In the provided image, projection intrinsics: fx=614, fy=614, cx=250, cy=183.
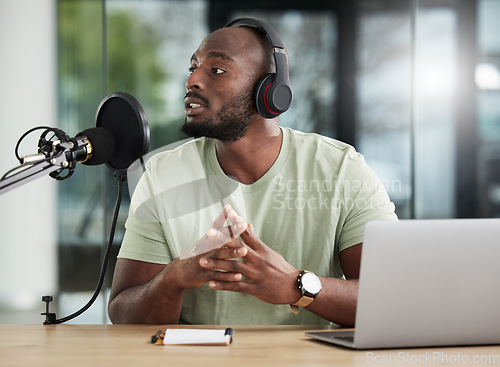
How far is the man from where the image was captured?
61.4 inches

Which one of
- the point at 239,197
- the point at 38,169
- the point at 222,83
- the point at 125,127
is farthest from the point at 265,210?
the point at 38,169

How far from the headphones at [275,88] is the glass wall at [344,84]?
1477 mm

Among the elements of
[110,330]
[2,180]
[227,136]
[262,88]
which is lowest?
[110,330]

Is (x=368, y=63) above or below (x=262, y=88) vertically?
above

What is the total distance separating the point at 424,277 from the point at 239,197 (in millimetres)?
749

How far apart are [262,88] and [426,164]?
1745 millimetres

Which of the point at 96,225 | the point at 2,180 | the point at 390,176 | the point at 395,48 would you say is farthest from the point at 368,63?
the point at 2,180

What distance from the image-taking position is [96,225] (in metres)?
3.10

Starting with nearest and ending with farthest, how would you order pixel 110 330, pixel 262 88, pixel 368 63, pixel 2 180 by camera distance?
pixel 2 180, pixel 110 330, pixel 262 88, pixel 368 63

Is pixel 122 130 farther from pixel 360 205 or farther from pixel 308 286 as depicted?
pixel 360 205

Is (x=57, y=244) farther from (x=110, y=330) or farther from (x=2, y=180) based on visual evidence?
(x=2, y=180)

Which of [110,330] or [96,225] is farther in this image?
[96,225]

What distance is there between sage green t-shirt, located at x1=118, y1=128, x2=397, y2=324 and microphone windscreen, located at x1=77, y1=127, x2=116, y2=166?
51 cm

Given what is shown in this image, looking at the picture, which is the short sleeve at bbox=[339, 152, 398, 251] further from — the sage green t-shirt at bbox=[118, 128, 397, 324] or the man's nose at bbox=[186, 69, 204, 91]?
the man's nose at bbox=[186, 69, 204, 91]
